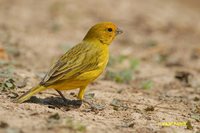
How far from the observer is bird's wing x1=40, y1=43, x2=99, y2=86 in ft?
20.6

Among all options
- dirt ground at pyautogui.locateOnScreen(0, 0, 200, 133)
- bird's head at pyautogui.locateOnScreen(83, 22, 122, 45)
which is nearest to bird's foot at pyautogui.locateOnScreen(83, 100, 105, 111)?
dirt ground at pyautogui.locateOnScreen(0, 0, 200, 133)

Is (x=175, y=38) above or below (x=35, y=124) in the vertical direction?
above

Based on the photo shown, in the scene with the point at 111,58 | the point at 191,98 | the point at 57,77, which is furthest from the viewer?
the point at 111,58

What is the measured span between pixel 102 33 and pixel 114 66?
232 cm

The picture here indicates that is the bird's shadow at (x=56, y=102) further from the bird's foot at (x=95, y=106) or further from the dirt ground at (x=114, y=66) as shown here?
the bird's foot at (x=95, y=106)

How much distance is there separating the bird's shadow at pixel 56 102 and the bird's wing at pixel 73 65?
1.01 feet

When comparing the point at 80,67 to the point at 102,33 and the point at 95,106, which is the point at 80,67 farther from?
the point at 102,33

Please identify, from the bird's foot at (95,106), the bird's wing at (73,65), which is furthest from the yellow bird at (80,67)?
the bird's foot at (95,106)

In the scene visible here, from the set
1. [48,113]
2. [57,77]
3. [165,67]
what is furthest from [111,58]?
[48,113]

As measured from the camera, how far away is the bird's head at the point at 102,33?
723 cm

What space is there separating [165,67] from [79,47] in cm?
337

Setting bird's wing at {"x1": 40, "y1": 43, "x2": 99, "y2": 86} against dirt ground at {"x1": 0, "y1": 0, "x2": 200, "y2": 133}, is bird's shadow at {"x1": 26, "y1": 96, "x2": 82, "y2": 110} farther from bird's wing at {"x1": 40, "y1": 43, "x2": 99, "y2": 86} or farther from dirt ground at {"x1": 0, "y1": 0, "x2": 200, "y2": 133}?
bird's wing at {"x1": 40, "y1": 43, "x2": 99, "y2": 86}

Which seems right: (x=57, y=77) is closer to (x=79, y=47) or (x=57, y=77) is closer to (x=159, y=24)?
(x=79, y=47)

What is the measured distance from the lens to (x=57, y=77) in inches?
247
